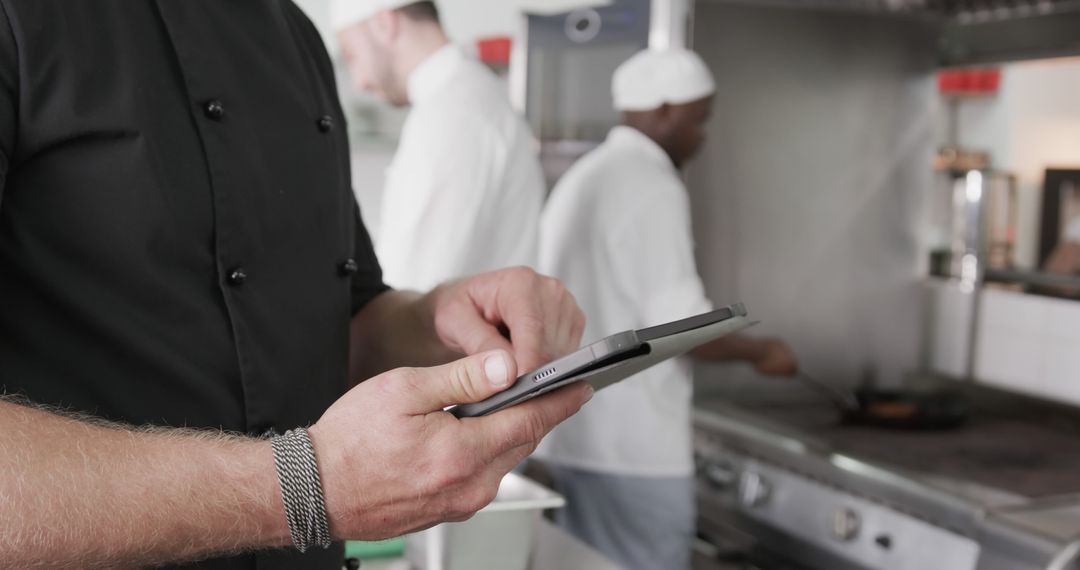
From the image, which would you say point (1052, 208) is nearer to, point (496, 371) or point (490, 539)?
point (490, 539)

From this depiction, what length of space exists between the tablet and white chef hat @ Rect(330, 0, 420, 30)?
1.61 meters

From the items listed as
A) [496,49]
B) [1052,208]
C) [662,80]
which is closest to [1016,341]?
[1052,208]

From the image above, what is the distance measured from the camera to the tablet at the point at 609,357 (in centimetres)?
75

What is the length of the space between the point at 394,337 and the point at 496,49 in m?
2.76

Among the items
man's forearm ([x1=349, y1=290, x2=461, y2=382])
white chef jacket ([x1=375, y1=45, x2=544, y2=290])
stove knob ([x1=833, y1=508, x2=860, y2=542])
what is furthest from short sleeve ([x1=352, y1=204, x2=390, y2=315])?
stove knob ([x1=833, y1=508, x2=860, y2=542])

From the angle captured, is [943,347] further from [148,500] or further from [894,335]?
[148,500]

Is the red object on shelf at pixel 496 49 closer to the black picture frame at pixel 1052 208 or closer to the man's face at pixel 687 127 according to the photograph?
the man's face at pixel 687 127

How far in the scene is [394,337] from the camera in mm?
1182

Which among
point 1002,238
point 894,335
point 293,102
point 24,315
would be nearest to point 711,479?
point 894,335

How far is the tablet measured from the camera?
750 mm

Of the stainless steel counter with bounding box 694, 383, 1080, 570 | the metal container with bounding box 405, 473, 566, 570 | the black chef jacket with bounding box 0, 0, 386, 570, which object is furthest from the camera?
the stainless steel counter with bounding box 694, 383, 1080, 570

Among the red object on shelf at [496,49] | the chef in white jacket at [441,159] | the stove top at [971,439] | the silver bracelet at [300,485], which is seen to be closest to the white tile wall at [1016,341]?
the stove top at [971,439]

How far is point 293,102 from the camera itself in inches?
41.9

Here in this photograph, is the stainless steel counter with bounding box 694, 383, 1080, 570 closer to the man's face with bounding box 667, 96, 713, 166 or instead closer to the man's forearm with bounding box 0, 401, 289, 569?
the man's face with bounding box 667, 96, 713, 166
